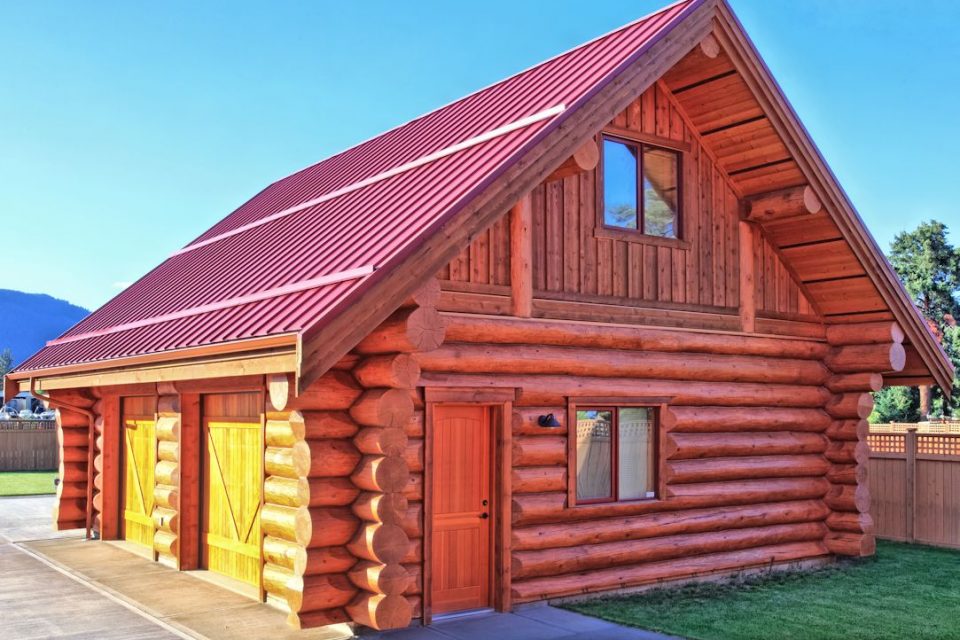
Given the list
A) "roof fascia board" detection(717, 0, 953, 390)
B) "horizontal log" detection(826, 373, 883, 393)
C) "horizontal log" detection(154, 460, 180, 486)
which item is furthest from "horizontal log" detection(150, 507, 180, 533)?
"horizontal log" detection(826, 373, 883, 393)

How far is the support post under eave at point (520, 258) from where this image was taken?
11.6 metres

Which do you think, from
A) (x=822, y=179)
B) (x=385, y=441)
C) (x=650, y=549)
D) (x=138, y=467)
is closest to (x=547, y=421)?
(x=650, y=549)

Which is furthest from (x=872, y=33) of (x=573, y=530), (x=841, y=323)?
(x=573, y=530)

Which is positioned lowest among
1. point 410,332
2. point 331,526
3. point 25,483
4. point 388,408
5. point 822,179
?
point 25,483

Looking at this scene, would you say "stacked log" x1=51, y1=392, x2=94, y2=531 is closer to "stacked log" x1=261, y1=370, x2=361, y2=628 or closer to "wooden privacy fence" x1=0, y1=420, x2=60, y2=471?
"stacked log" x1=261, y1=370, x2=361, y2=628

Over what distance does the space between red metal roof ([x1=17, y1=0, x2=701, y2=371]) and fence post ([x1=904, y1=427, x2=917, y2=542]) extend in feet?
30.3

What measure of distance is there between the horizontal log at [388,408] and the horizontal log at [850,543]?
857 centimetres

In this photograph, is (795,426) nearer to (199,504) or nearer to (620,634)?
(620,634)

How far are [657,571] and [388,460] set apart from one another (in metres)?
5.04

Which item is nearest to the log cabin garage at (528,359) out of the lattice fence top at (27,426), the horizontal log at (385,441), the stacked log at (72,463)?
the horizontal log at (385,441)

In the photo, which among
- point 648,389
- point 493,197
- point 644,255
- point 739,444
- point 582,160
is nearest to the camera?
point 493,197

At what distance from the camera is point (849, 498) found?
15078 mm

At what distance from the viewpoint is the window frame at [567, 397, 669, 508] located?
12.1 metres

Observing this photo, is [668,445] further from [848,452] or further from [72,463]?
[72,463]
